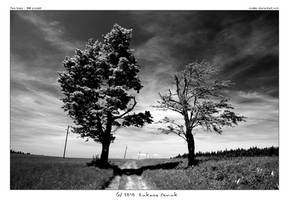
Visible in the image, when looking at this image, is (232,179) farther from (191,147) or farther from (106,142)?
(106,142)

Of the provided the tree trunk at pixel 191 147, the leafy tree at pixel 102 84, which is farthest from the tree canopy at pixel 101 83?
the tree trunk at pixel 191 147

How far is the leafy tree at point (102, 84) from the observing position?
20.7m

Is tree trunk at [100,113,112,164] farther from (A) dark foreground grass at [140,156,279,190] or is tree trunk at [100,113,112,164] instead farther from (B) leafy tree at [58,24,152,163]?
(A) dark foreground grass at [140,156,279,190]

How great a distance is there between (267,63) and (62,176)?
14994 millimetres

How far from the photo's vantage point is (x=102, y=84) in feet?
73.9

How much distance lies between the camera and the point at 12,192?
434 inches

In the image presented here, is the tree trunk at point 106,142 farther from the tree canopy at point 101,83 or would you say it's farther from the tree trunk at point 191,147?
the tree trunk at point 191,147

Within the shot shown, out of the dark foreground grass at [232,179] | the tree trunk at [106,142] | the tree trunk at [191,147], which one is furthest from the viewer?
the tree trunk at [106,142]

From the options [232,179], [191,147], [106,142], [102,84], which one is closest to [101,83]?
[102,84]

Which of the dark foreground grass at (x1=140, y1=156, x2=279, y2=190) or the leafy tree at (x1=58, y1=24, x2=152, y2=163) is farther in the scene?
the leafy tree at (x1=58, y1=24, x2=152, y2=163)

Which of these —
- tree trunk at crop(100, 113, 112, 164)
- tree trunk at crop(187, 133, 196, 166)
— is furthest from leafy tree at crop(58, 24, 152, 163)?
tree trunk at crop(187, 133, 196, 166)

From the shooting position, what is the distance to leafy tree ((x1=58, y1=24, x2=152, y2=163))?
814 inches
